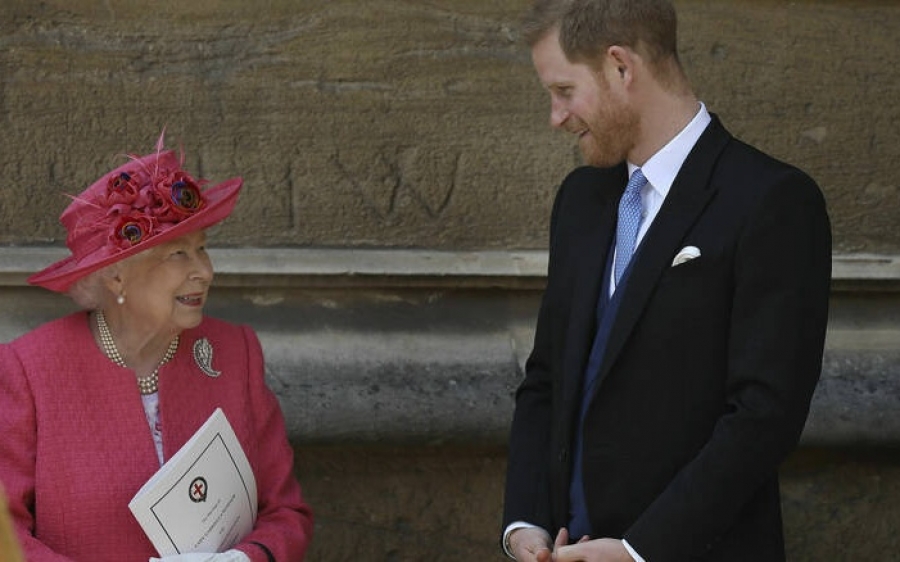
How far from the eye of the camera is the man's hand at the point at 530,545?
264cm

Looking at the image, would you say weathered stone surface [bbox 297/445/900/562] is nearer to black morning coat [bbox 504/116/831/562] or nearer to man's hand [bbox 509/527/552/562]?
man's hand [bbox 509/527/552/562]

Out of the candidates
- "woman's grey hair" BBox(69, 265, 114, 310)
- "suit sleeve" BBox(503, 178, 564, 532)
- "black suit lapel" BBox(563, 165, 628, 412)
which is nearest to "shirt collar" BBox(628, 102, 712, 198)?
"black suit lapel" BBox(563, 165, 628, 412)

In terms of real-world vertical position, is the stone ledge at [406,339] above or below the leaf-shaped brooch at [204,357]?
below

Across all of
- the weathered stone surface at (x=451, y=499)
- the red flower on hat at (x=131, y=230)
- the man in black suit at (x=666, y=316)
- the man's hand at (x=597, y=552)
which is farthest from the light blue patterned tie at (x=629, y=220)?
the weathered stone surface at (x=451, y=499)

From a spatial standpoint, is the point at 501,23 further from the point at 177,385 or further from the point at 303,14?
the point at 177,385

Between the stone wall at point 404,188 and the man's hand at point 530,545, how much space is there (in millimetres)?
1241

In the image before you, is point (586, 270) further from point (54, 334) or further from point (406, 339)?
point (406, 339)

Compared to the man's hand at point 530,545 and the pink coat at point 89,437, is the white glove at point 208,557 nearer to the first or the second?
the pink coat at point 89,437

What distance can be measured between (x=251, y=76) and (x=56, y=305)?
820 millimetres

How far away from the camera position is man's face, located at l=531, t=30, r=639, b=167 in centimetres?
262

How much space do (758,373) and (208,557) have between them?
105cm

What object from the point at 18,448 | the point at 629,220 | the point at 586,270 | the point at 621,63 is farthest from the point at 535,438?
the point at 18,448

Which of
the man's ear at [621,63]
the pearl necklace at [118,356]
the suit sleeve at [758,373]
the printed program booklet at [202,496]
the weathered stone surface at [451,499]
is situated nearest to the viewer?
the suit sleeve at [758,373]

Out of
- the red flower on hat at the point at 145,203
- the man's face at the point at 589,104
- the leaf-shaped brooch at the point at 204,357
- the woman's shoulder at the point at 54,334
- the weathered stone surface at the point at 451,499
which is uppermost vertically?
the man's face at the point at 589,104
